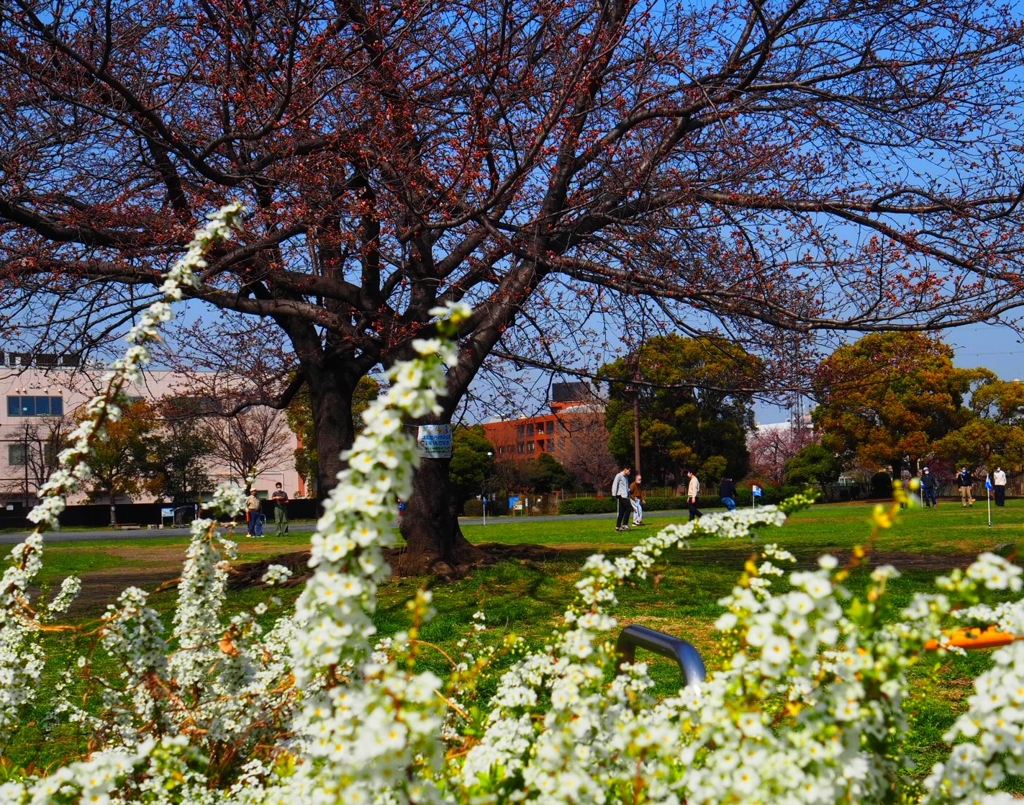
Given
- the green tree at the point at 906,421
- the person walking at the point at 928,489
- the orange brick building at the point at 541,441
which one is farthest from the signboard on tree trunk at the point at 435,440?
the green tree at the point at 906,421

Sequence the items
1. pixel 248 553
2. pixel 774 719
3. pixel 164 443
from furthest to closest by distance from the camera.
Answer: pixel 164 443
pixel 248 553
pixel 774 719

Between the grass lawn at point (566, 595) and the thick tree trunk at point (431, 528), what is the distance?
1.18ft

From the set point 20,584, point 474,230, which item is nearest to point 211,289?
point 474,230

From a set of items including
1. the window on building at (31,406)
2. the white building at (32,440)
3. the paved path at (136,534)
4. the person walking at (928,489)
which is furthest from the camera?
the window on building at (31,406)

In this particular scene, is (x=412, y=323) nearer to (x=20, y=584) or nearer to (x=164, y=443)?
(x=20, y=584)

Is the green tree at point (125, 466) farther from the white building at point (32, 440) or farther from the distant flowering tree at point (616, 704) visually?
the distant flowering tree at point (616, 704)

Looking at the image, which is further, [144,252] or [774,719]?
[144,252]

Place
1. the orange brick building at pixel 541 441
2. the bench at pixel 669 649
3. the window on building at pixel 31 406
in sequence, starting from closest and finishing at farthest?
the bench at pixel 669 649 → the orange brick building at pixel 541 441 → the window on building at pixel 31 406

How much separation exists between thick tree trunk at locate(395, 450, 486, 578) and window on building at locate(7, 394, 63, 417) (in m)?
46.7

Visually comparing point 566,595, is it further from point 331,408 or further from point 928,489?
point 928,489

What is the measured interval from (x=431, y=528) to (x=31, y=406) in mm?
49418

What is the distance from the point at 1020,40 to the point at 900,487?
9.87 m

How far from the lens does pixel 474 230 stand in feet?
36.2

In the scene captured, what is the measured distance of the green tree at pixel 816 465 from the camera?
50.6 meters
